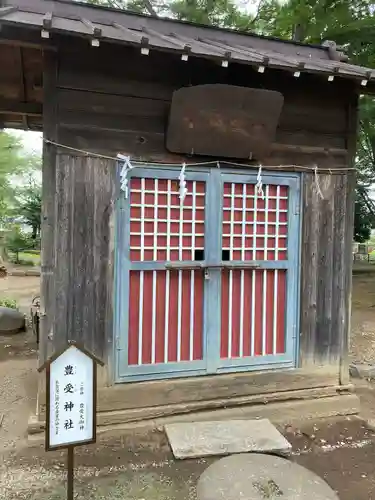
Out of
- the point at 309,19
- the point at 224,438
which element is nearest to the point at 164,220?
the point at 224,438

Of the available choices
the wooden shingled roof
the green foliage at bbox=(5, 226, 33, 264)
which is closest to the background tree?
the wooden shingled roof

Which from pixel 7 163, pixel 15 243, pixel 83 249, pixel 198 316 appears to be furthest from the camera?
pixel 15 243

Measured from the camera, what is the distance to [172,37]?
14.0 feet

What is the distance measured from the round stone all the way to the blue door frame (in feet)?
3.54

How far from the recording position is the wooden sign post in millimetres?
2598

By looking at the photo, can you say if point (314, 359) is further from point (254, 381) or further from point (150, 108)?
point (150, 108)

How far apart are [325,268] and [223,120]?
1984 millimetres

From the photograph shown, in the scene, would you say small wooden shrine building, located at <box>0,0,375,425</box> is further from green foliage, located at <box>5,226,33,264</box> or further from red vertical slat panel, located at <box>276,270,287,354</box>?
green foliage, located at <box>5,226,33,264</box>

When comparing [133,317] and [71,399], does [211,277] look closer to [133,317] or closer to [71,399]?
[133,317]

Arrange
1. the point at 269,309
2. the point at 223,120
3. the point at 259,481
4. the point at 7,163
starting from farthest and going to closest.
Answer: the point at 7,163 < the point at 269,309 < the point at 223,120 < the point at 259,481

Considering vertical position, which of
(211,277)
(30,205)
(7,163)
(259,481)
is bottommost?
(259,481)

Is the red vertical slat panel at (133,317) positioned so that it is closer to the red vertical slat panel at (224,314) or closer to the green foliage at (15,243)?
the red vertical slat panel at (224,314)

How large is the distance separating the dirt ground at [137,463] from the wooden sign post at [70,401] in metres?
0.59

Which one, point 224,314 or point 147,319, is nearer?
point 147,319
